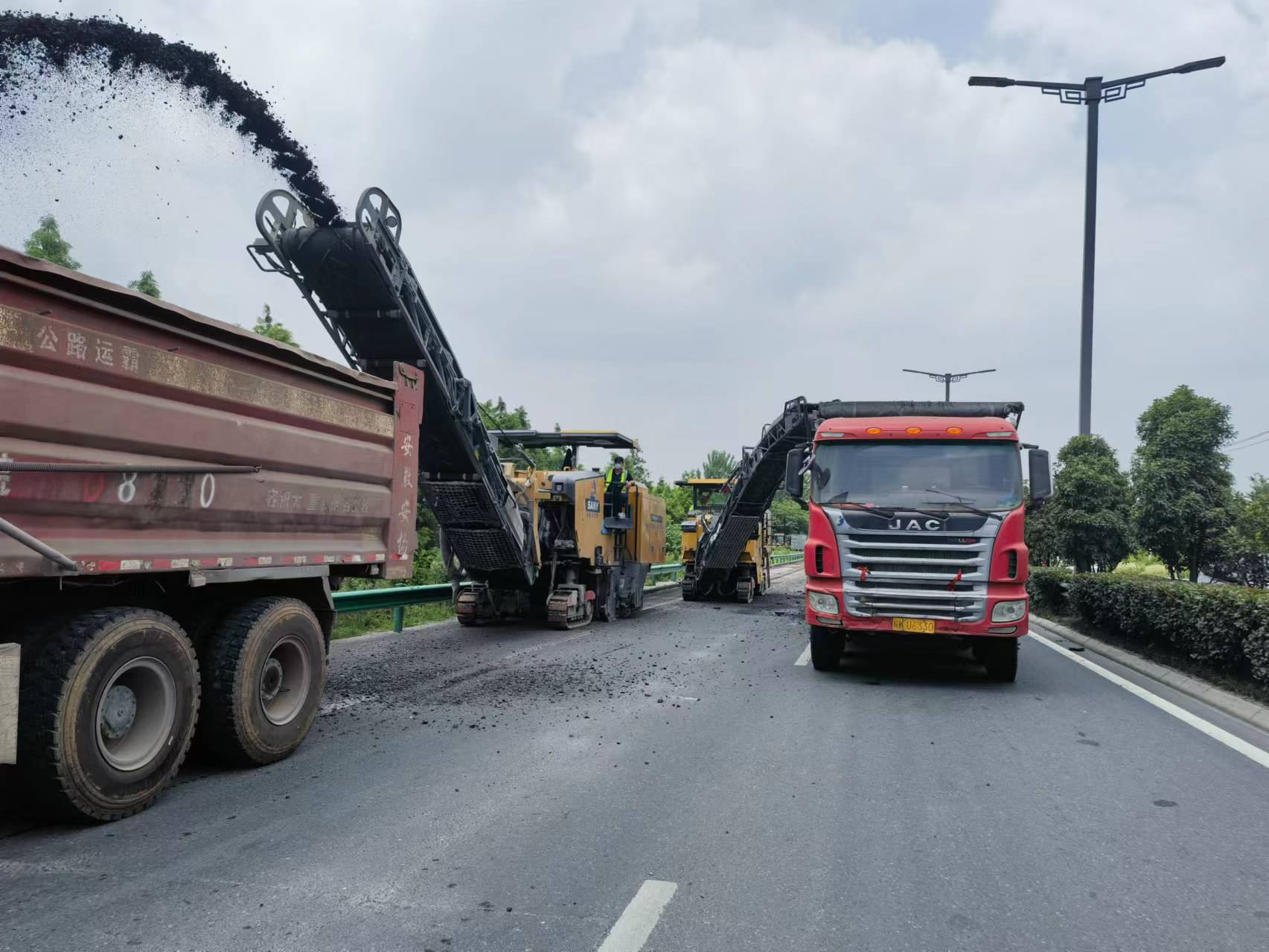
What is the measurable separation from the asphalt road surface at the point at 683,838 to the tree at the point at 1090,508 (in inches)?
607

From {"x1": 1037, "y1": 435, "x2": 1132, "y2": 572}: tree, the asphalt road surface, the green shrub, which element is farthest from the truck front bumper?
{"x1": 1037, "y1": 435, "x2": 1132, "y2": 572}: tree

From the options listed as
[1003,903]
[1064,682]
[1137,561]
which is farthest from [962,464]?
[1137,561]

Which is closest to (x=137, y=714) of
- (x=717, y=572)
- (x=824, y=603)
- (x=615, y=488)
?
(x=824, y=603)

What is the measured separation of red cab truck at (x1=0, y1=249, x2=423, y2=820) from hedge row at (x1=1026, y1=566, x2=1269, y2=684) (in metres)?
7.73

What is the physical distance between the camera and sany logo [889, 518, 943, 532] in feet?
28.3

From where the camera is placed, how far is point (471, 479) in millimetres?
10883

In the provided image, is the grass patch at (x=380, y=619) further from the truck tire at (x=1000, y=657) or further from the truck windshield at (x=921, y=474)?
the truck tire at (x=1000, y=657)

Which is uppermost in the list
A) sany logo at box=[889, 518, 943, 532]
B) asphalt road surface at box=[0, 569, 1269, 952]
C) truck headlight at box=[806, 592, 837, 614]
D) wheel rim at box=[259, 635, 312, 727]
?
sany logo at box=[889, 518, 943, 532]

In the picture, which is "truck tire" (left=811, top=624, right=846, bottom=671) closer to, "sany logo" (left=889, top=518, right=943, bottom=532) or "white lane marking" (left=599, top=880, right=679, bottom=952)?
"sany logo" (left=889, top=518, right=943, bottom=532)

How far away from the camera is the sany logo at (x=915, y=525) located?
8.62m

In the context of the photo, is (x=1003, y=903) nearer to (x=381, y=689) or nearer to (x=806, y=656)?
(x=381, y=689)

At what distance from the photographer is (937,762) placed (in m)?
5.72

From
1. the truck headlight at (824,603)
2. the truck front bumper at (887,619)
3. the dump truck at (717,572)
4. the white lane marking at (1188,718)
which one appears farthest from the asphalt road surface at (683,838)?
the dump truck at (717,572)

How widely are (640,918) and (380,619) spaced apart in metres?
10.9
